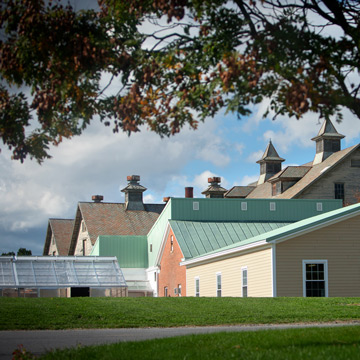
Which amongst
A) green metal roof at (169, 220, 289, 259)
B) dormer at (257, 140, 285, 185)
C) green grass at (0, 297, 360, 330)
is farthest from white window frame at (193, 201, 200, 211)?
dormer at (257, 140, 285, 185)

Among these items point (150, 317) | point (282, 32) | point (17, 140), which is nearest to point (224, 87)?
point (282, 32)

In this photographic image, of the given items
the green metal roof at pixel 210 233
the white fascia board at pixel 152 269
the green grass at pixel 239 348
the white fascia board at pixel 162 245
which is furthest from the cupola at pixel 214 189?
the green grass at pixel 239 348

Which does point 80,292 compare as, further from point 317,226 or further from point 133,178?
point 133,178

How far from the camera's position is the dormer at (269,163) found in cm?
6700

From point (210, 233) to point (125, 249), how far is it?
11339 millimetres

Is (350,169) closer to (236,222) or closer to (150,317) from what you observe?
(236,222)

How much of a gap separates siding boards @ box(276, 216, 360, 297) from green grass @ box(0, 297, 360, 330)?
3.27 meters

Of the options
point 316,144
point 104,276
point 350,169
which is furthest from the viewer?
point 316,144

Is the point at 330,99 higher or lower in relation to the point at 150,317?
higher

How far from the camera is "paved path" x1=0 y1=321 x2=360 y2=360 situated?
1327cm

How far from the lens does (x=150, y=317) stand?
1898cm

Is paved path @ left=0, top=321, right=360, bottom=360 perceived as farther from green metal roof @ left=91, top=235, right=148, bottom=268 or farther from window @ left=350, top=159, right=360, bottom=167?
window @ left=350, top=159, right=360, bottom=167

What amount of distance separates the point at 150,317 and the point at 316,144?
42.5 meters

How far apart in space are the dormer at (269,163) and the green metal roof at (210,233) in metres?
27.0
